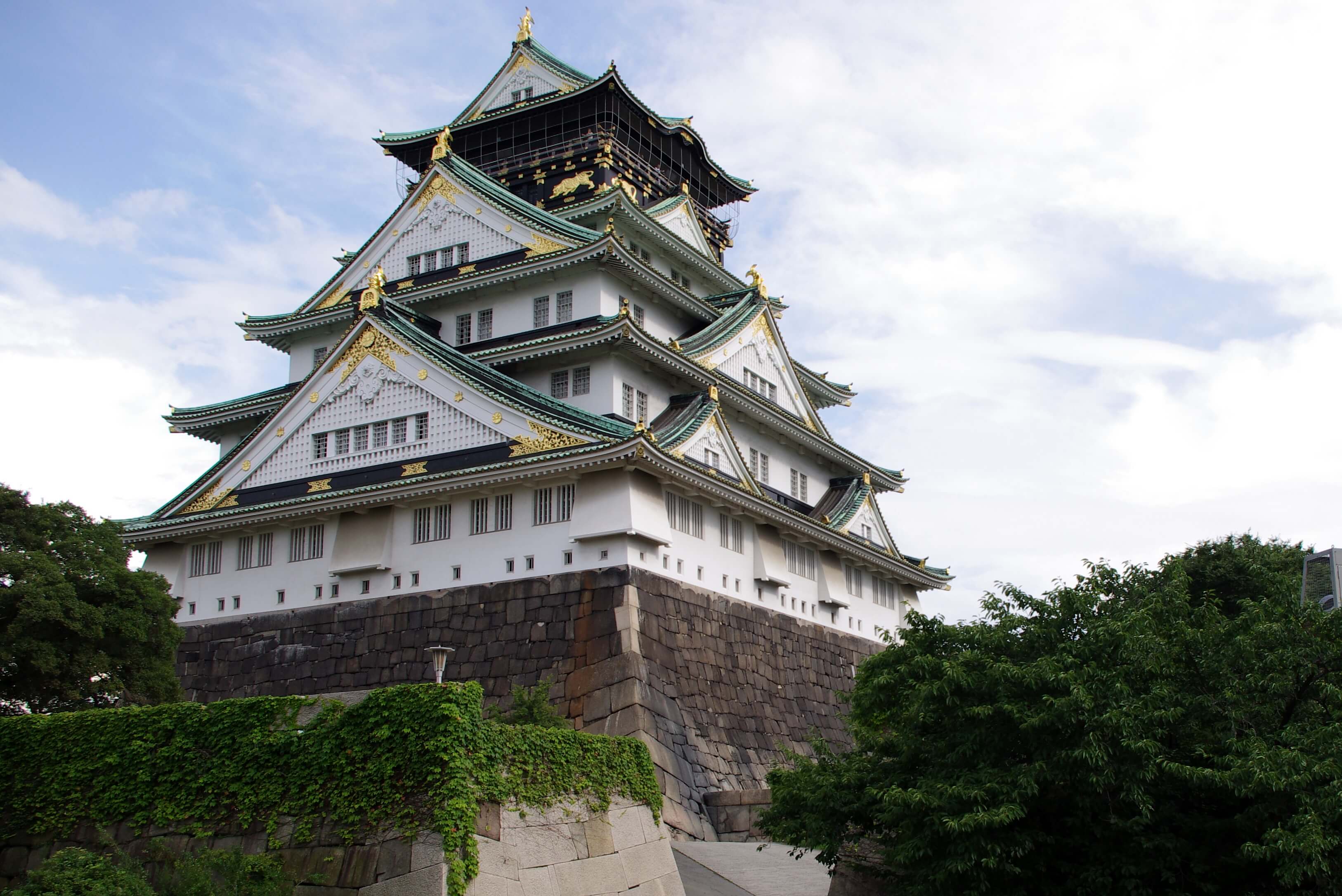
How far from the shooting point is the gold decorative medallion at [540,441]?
28438 mm

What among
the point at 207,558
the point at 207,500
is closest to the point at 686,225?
the point at 207,500

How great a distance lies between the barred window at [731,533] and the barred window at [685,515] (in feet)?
3.31

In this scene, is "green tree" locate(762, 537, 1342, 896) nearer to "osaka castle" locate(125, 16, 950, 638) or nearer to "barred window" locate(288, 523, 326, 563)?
"osaka castle" locate(125, 16, 950, 638)

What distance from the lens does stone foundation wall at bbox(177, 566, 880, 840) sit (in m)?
27.0

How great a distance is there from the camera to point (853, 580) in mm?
38688

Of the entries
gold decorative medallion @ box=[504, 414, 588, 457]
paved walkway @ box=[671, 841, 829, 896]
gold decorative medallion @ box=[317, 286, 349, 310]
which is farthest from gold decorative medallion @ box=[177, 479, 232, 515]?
paved walkway @ box=[671, 841, 829, 896]

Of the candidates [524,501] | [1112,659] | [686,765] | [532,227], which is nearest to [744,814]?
[686,765]

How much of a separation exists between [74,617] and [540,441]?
10297 millimetres

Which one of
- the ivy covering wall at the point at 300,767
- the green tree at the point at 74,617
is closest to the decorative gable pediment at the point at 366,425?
the green tree at the point at 74,617

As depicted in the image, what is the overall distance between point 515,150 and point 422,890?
3361cm

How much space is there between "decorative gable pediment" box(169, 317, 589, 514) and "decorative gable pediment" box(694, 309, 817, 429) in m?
8.24

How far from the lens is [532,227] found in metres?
35.9

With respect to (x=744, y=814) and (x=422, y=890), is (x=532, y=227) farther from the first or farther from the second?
(x=422, y=890)

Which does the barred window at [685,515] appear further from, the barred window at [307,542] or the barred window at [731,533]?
the barred window at [307,542]
